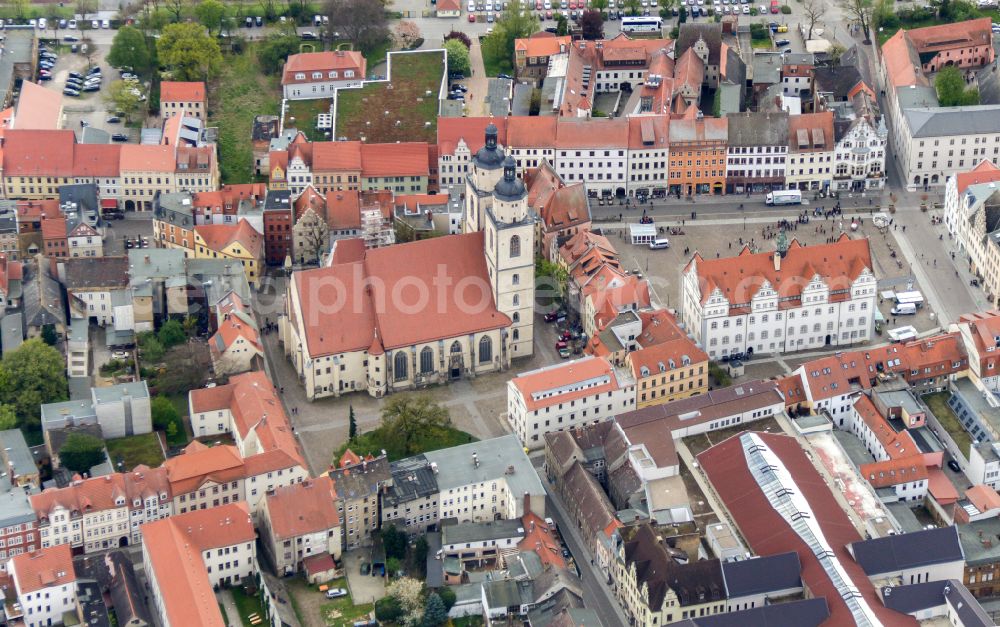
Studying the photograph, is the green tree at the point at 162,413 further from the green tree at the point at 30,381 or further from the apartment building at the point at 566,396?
the apartment building at the point at 566,396

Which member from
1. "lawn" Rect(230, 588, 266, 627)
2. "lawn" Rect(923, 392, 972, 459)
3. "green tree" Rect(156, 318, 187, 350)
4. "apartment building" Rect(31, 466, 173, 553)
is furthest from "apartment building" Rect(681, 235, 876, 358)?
"apartment building" Rect(31, 466, 173, 553)

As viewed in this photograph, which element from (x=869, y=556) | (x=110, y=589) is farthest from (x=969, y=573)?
(x=110, y=589)

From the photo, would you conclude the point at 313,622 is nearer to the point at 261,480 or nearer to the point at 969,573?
the point at 261,480

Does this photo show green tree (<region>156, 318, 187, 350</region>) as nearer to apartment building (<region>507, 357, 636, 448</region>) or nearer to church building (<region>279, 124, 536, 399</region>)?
church building (<region>279, 124, 536, 399</region>)

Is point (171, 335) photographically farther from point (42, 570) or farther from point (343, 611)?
point (343, 611)

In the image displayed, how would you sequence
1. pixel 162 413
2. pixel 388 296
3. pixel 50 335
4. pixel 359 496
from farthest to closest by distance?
pixel 50 335 < pixel 388 296 < pixel 162 413 < pixel 359 496

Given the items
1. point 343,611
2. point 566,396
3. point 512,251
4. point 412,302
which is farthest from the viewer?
point 412,302

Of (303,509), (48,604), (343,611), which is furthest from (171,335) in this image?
(343,611)
